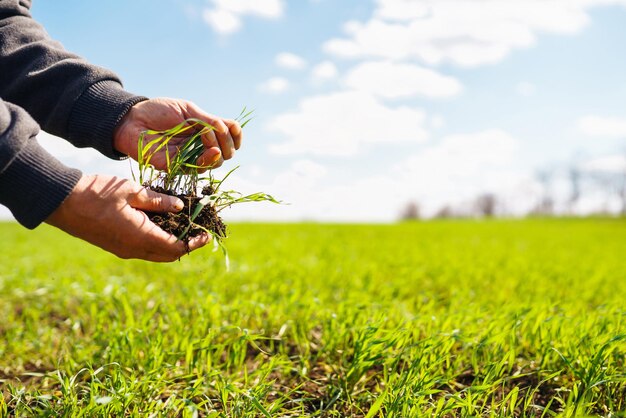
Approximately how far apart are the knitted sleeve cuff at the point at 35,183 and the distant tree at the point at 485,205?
263ft

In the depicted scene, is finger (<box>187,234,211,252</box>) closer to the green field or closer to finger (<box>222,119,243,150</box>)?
the green field

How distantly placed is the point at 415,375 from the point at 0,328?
3.06 metres

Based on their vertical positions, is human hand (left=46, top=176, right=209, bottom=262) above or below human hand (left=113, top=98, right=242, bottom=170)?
below

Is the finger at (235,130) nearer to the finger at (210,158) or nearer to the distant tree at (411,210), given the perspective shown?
the finger at (210,158)

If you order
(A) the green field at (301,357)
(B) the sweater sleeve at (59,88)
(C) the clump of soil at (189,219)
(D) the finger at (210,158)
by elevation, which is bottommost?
(A) the green field at (301,357)

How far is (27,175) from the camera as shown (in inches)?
74.2

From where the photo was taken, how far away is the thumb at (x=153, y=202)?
2041 mm

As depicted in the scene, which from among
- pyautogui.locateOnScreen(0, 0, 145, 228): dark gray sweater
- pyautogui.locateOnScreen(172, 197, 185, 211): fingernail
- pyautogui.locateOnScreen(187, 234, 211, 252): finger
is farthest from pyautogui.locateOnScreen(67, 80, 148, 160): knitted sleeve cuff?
pyautogui.locateOnScreen(187, 234, 211, 252): finger

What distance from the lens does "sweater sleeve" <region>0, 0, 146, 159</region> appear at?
96.4 inches

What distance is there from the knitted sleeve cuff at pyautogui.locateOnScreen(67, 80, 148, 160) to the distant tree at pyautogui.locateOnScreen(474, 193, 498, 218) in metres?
79.6

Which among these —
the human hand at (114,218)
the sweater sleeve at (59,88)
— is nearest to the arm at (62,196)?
the human hand at (114,218)

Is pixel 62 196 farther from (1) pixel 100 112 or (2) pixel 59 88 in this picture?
(2) pixel 59 88

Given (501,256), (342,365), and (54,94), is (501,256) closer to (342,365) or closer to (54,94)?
(342,365)

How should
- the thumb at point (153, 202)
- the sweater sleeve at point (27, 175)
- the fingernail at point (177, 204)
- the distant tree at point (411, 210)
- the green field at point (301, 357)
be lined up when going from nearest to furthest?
the sweater sleeve at point (27, 175) < the thumb at point (153, 202) < the fingernail at point (177, 204) < the green field at point (301, 357) < the distant tree at point (411, 210)
